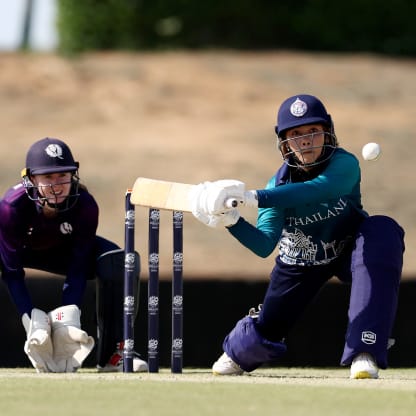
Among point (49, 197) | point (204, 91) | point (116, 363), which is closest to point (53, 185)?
point (49, 197)

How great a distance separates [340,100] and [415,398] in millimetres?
16364

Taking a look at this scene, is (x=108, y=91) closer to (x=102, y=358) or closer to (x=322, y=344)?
(x=322, y=344)

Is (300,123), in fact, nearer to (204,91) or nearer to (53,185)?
(53,185)

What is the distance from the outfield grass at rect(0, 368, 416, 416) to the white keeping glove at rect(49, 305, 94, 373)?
0.77 ft

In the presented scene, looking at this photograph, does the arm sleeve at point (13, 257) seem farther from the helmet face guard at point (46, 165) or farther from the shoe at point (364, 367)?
the shoe at point (364, 367)

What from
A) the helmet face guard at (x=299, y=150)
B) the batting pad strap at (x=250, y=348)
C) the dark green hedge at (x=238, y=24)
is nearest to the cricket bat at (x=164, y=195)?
the helmet face guard at (x=299, y=150)

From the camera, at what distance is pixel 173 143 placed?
19.5 m

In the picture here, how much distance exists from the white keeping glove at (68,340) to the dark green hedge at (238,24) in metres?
16.4

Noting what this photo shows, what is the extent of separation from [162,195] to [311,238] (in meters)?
0.75

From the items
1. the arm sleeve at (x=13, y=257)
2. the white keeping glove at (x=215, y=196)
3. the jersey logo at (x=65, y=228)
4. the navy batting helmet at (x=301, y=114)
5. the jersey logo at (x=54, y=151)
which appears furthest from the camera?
the jersey logo at (x=65, y=228)

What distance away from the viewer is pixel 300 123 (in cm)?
587

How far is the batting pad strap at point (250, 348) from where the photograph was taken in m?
6.14

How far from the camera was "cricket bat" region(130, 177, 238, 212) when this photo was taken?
5.63m

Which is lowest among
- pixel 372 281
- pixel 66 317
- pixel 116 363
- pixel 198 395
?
pixel 116 363
